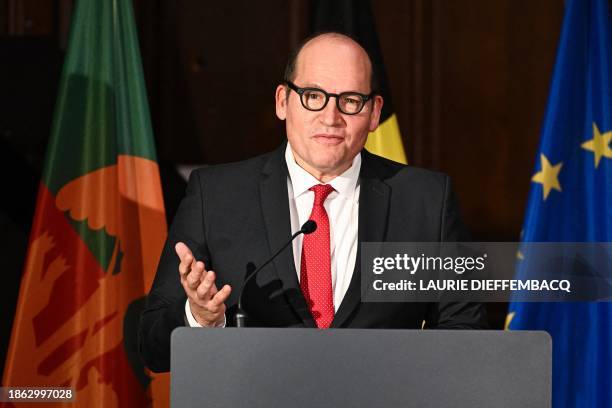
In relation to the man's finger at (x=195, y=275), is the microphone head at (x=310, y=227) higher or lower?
higher

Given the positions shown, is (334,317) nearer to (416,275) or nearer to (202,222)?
(416,275)

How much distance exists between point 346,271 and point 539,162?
1232 mm

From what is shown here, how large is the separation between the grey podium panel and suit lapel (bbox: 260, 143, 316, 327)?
56cm

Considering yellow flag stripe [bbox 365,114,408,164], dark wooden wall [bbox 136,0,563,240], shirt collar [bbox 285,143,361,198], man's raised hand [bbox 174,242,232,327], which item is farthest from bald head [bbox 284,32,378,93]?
dark wooden wall [bbox 136,0,563,240]

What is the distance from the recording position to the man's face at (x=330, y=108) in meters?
2.04

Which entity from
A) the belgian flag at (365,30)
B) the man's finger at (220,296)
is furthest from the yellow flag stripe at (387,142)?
the man's finger at (220,296)

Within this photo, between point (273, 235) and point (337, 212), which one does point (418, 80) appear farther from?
point (273, 235)

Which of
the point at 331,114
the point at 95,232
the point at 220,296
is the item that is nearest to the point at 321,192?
the point at 331,114

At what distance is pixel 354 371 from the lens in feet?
4.61

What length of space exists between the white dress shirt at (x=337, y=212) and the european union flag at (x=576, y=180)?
3.41 ft

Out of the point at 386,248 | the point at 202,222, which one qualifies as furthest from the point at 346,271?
the point at 202,222

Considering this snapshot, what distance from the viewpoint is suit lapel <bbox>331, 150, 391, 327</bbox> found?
6.60 ft

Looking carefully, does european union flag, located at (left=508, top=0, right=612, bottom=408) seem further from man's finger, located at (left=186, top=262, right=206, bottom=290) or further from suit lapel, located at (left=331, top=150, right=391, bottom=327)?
man's finger, located at (left=186, top=262, right=206, bottom=290)

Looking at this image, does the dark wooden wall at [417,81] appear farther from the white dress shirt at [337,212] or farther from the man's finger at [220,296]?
the man's finger at [220,296]
